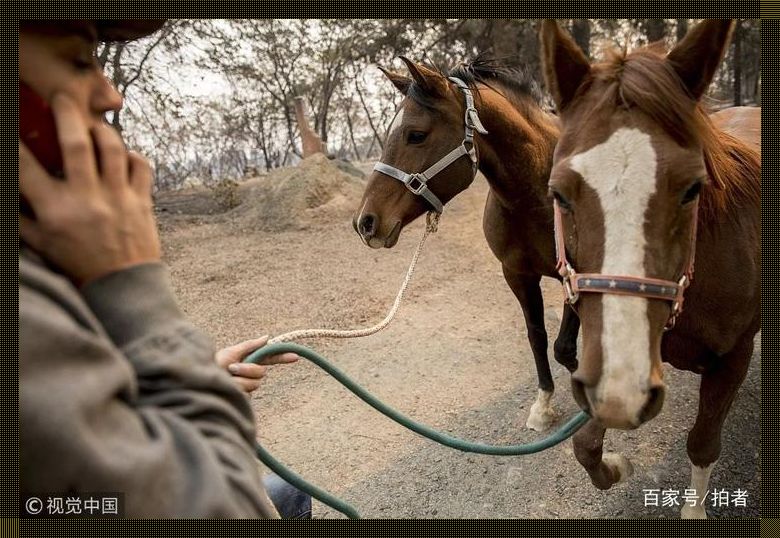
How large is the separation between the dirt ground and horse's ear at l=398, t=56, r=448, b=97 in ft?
7.89

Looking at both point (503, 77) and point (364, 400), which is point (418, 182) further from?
point (364, 400)

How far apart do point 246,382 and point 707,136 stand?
1.80 m

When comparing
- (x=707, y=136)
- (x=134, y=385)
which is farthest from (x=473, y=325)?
(x=134, y=385)

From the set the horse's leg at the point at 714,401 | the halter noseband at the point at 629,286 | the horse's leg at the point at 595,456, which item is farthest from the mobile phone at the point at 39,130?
the horse's leg at the point at 714,401

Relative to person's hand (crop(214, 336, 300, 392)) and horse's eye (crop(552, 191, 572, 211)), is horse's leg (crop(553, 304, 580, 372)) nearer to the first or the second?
horse's eye (crop(552, 191, 572, 211))

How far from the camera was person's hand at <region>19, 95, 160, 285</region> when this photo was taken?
0.64 meters

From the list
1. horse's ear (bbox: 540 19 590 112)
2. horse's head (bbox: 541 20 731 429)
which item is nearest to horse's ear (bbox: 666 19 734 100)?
horse's head (bbox: 541 20 731 429)

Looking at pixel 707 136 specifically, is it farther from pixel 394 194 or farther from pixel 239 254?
pixel 239 254

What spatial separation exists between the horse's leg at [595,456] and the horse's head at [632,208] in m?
0.72

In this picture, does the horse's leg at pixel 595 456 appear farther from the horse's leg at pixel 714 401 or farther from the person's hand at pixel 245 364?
the person's hand at pixel 245 364

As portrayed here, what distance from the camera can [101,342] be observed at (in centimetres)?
58

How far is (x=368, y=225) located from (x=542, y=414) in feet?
6.29

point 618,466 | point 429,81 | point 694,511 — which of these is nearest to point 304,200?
point 429,81

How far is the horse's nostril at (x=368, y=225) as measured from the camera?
304 cm
